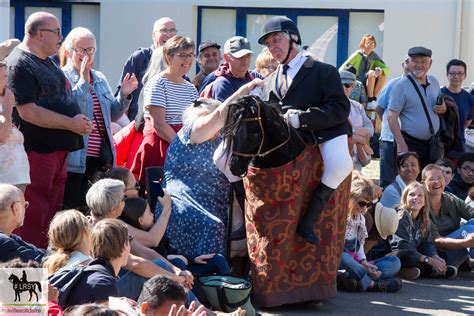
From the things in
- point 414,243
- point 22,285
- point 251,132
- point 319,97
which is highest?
point 319,97

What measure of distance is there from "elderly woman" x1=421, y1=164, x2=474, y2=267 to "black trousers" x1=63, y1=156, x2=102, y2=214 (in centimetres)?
304

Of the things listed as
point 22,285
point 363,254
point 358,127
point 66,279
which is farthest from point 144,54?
point 22,285

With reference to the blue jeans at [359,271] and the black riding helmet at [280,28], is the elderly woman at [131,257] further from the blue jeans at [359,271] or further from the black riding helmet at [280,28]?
the blue jeans at [359,271]

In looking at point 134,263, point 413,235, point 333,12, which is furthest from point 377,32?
point 134,263

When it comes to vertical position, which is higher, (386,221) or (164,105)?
(164,105)

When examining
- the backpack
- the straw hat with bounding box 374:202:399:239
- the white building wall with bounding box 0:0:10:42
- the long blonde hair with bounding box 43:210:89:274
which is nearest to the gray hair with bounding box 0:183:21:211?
the long blonde hair with bounding box 43:210:89:274

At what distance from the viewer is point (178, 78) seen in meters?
8.18

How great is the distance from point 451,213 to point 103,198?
4.14 meters

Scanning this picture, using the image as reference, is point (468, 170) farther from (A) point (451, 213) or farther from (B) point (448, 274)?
(B) point (448, 274)

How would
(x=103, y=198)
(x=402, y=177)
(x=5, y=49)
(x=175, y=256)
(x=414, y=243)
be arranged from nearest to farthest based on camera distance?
(x=103, y=198) → (x=175, y=256) → (x=5, y=49) → (x=414, y=243) → (x=402, y=177)

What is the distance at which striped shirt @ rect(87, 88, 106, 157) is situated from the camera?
799 cm

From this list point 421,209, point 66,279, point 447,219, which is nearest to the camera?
point 66,279

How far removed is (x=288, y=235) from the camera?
7.00m

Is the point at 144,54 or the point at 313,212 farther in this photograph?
the point at 144,54
